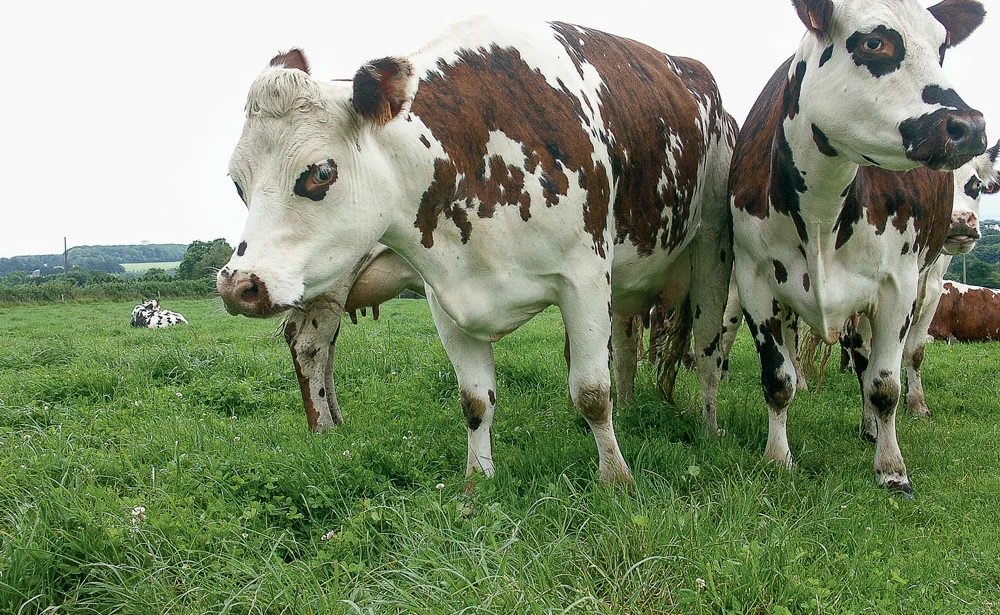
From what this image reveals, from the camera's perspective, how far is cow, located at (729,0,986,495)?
2779 millimetres

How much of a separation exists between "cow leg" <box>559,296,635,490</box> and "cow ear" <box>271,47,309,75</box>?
1.60m

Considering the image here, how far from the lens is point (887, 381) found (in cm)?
364

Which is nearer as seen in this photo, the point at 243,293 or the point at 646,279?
the point at 243,293

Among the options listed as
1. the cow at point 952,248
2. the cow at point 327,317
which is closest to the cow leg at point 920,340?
the cow at point 952,248

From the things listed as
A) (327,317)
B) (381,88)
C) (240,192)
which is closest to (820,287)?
(381,88)

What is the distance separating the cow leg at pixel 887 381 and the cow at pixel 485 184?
3.81 feet

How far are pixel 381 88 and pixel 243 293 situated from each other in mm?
914

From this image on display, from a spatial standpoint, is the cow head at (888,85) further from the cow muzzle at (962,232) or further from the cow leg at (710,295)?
the cow muzzle at (962,232)

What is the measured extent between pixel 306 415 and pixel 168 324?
10.2 m

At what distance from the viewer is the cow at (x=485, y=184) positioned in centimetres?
263

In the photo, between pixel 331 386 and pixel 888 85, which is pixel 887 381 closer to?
pixel 888 85

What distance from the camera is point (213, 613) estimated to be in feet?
7.27

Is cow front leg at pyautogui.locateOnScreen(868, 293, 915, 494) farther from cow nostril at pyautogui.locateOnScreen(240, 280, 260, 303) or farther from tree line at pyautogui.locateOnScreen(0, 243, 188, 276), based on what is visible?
tree line at pyautogui.locateOnScreen(0, 243, 188, 276)

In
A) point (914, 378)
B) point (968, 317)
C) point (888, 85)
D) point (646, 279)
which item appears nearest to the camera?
point (888, 85)
